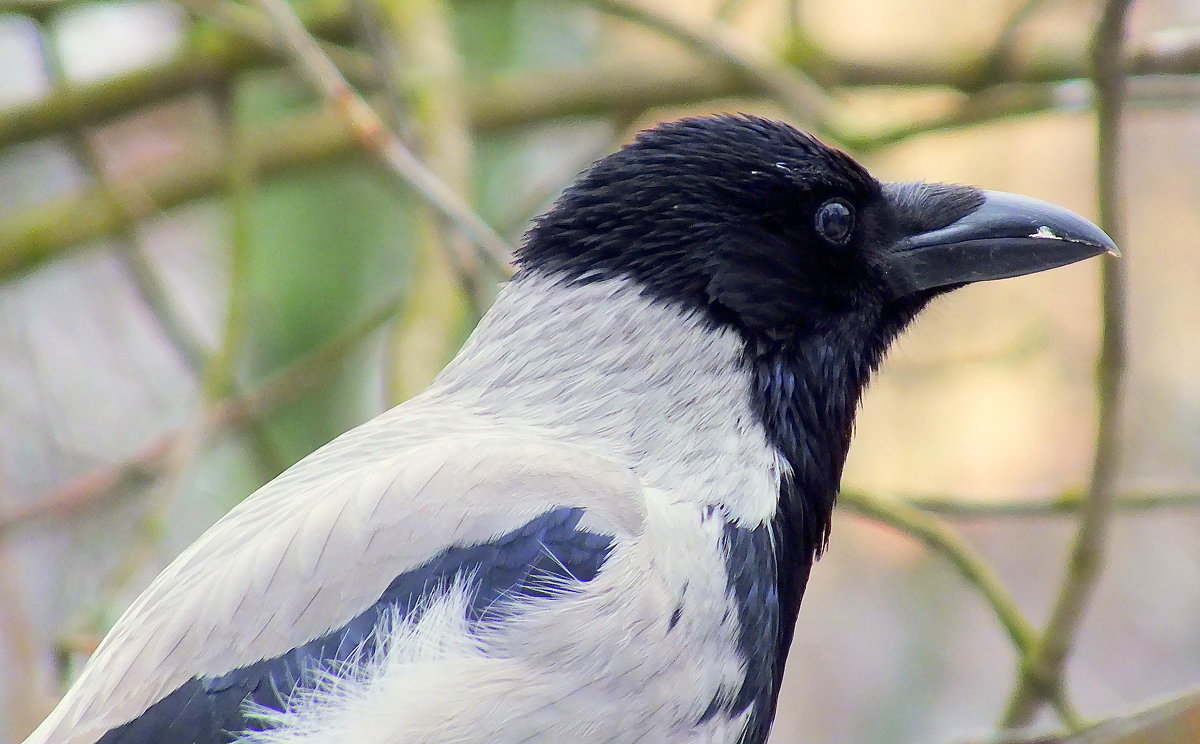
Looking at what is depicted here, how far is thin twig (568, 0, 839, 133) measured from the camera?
4.74 m

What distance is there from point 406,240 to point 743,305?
367 cm

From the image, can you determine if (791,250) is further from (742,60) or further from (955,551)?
(742,60)

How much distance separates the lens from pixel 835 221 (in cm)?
338

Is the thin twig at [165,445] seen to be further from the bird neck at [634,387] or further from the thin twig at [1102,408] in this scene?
the thin twig at [1102,408]

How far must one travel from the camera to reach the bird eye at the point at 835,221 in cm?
337

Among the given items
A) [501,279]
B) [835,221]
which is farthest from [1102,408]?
[501,279]

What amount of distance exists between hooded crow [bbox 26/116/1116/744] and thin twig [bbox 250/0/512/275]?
340mm

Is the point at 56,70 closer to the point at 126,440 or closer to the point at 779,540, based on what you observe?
the point at 126,440

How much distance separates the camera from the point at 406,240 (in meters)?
6.70

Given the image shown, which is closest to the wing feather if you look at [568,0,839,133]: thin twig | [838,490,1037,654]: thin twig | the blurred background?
the blurred background

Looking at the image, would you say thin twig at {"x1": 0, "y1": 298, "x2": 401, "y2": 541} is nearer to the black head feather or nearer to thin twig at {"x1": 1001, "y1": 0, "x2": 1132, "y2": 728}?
the black head feather

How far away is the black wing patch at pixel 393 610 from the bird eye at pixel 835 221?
944 millimetres

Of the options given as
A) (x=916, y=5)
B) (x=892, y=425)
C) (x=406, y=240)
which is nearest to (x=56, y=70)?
(x=406, y=240)

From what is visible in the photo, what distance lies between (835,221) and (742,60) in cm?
150
